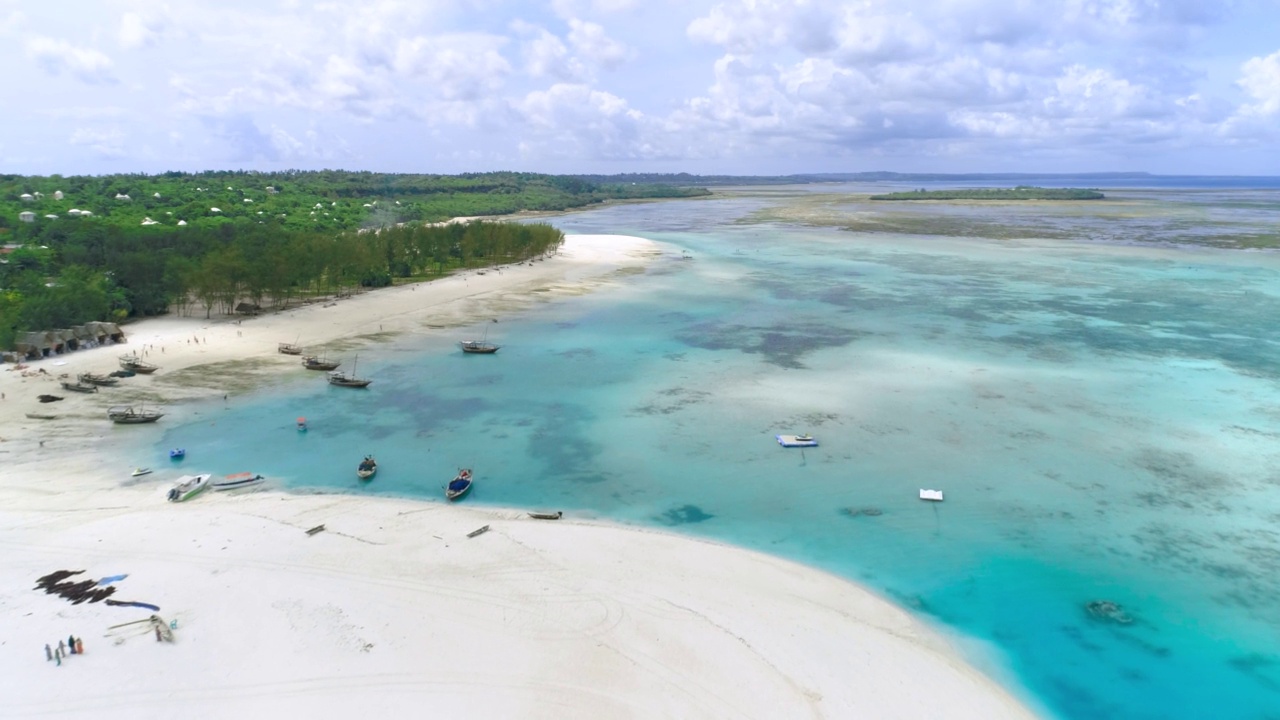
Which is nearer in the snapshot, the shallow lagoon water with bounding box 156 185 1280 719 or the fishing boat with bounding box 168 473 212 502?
the shallow lagoon water with bounding box 156 185 1280 719

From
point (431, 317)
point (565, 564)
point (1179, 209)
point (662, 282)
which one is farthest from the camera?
point (1179, 209)

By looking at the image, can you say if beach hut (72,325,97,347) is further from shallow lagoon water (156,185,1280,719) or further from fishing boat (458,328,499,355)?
fishing boat (458,328,499,355)

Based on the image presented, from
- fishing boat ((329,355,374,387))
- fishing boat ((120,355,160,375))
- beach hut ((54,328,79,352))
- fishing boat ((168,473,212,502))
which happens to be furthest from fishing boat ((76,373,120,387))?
fishing boat ((168,473,212,502))

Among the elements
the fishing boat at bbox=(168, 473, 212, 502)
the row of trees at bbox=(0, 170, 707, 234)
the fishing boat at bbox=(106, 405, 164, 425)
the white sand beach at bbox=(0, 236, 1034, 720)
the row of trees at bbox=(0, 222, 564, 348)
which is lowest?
the white sand beach at bbox=(0, 236, 1034, 720)

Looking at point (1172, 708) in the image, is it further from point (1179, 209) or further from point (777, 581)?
point (1179, 209)

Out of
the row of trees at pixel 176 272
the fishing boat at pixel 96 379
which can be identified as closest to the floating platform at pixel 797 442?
the fishing boat at pixel 96 379

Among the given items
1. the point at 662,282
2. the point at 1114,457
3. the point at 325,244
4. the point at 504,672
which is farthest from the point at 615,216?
the point at 504,672

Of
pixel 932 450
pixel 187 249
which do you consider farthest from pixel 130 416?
pixel 932 450

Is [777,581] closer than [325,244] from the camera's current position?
Yes
